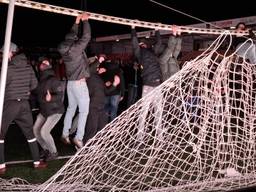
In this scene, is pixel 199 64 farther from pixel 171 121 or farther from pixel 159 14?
pixel 159 14

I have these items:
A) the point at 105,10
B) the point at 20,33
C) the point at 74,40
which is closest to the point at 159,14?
the point at 105,10

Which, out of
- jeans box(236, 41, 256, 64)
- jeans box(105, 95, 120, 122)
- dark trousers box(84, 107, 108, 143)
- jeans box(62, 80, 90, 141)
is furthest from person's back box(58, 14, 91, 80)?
jeans box(105, 95, 120, 122)

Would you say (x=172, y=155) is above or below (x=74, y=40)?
below

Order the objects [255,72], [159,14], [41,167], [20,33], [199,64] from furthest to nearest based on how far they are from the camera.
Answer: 1. [20,33]
2. [159,14]
3. [41,167]
4. [255,72]
5. [199,64]

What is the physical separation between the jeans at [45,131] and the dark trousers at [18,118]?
1.95 feet

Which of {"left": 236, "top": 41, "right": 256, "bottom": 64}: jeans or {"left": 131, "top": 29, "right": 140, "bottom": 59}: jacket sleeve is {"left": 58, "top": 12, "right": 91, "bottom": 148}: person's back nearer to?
{"left": 131, "top": 29, "right": 140, "bottom": 59}: jacket sleeve

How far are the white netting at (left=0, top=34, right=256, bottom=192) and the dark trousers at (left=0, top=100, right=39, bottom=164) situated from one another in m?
1.14

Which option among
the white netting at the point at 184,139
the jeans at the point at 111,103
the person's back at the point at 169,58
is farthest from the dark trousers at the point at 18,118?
the jeans at the point at 111,103

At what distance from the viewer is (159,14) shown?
26984 mm

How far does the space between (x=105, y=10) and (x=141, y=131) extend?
73.2 feet

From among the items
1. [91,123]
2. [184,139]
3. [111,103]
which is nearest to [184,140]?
[184,139]

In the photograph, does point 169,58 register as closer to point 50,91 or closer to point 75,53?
point 75,53

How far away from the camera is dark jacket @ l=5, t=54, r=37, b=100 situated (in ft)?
22.4

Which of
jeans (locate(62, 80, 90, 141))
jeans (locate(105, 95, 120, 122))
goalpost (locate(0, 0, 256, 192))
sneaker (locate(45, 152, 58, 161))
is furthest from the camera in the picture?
jeans (locate(105, 95, 120, 122))
